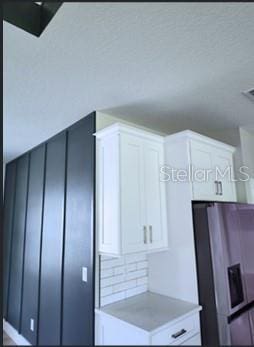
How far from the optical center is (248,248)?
4.17ft

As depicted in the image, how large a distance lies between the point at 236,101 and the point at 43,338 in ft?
8.86

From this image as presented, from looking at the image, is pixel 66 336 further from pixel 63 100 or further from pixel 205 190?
pixel 63 100

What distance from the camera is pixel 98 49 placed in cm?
117

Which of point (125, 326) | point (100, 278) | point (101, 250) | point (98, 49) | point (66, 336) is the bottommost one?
point (66, 336)

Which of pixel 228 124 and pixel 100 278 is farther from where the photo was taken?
pixel 228 124

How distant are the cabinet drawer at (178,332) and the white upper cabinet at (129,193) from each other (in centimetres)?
49

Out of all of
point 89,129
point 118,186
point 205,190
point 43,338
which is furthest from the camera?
point 43,338

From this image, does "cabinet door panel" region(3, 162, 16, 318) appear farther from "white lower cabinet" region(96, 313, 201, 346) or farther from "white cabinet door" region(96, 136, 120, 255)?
"white lower cabinet" region(96, 313, 201, 346)

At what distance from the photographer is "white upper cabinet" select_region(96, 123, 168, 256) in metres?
1.60

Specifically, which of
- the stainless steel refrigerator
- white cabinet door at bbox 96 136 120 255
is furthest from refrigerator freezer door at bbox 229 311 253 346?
white cabinet door at bbox 96 136 120 255

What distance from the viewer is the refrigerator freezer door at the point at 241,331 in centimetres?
125

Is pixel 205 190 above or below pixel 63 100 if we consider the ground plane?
below

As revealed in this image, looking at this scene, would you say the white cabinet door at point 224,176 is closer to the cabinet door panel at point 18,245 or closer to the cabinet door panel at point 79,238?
the cabinet door panel at point 79,238

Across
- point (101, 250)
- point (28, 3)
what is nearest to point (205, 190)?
point (101, 250)
